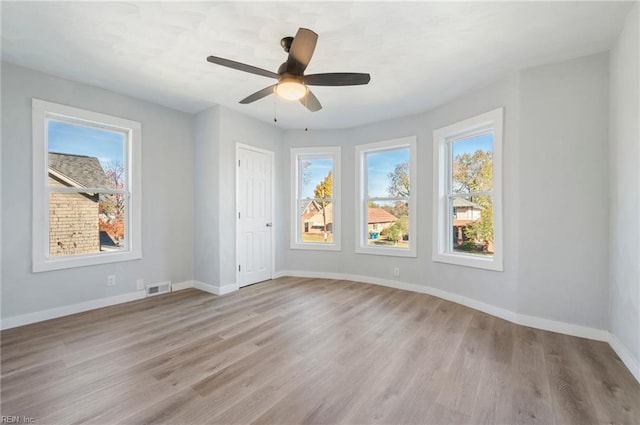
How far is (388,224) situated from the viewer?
15.0 feet

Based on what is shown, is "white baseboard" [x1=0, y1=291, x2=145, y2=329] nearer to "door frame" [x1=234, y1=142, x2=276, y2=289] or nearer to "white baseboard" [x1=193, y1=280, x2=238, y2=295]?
"white baseboard" [x1=193, y1=280, x2=238, y2=295]

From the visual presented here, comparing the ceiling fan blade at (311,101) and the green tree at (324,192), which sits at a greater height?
the ceiling fan blade at (311,101)

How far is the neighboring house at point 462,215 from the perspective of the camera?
3562mm

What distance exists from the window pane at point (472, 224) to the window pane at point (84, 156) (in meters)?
4.55

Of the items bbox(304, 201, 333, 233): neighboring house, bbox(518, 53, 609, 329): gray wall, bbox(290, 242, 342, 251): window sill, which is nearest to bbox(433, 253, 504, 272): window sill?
bbox(518, 53, 609, 329): gray wall

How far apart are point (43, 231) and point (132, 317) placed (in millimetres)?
1330

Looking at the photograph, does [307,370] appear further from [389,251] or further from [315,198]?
[315,198]

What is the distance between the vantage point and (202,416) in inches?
63.2

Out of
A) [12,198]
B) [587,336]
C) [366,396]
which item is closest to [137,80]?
[12,198]

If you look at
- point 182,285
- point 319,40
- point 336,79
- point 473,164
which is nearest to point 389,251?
point 473,164

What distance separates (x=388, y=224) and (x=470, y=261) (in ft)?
4.63

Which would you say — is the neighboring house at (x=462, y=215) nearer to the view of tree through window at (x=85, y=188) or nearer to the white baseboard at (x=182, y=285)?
the white baseboard at (x=182, y=285)

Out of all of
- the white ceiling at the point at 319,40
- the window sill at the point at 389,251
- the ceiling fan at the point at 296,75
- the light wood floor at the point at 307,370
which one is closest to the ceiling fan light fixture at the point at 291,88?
the ceiling fan at the point at 296,75

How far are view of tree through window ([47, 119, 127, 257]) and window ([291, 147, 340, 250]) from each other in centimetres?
259
